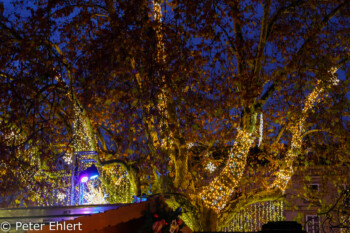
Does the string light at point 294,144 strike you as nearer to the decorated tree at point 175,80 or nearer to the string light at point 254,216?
the decorated tree at point 175,80

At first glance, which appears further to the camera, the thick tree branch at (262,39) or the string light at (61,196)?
the string light at (61,196)

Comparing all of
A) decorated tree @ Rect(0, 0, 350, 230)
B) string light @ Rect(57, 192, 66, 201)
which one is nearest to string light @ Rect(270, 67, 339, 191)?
decorated tree @ Rect(0, 0, 350, 230)

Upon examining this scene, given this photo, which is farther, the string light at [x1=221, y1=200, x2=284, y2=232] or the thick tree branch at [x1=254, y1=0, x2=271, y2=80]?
the string light at [x1=221, y1=200, x2=284, y2=232]

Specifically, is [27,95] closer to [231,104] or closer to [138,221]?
[231,104]

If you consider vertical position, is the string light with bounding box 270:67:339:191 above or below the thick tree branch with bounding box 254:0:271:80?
below

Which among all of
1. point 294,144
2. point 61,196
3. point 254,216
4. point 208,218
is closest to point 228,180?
point 208,218

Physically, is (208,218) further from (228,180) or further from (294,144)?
(294,144)

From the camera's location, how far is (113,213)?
154 inches

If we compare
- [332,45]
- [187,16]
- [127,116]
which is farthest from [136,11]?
[332,45]
